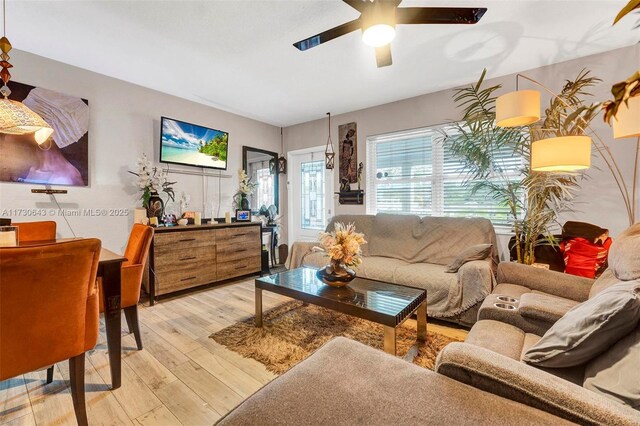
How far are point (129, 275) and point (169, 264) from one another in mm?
1202

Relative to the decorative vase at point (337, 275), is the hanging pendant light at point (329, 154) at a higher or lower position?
higher

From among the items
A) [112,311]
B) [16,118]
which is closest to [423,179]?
[112,311]

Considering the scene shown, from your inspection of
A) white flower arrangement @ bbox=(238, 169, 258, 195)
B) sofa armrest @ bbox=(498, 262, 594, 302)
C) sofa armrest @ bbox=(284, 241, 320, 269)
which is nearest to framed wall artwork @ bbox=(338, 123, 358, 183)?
sofa armrest @ bbox=(284, 241, 320, 269)

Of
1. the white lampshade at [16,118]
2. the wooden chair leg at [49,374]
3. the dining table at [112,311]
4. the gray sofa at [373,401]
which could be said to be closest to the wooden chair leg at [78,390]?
the dining table at [112,311]

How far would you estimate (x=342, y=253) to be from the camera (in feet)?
7.17

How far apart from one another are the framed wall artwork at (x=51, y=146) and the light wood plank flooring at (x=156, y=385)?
167 centimetres

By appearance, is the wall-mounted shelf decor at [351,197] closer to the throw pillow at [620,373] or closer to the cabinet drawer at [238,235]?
the cabinet drawer at [238,235]

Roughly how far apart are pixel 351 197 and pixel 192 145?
241 centimetres

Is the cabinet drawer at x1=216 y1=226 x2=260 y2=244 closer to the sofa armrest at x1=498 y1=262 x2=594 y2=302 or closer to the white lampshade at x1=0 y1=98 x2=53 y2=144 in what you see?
the white lampshade at x1=0 y1=98 x2=53 y2=144

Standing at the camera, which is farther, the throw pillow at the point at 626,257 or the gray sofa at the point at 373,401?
the throw pillow at the point at 626,257

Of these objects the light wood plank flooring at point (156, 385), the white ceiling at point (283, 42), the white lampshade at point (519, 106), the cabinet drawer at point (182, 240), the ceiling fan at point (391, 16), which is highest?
the white ceiling at point (283, 42)

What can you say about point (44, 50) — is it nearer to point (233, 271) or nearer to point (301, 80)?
point (301, 80)

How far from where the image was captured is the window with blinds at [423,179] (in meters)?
3.32

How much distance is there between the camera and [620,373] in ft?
2.64
